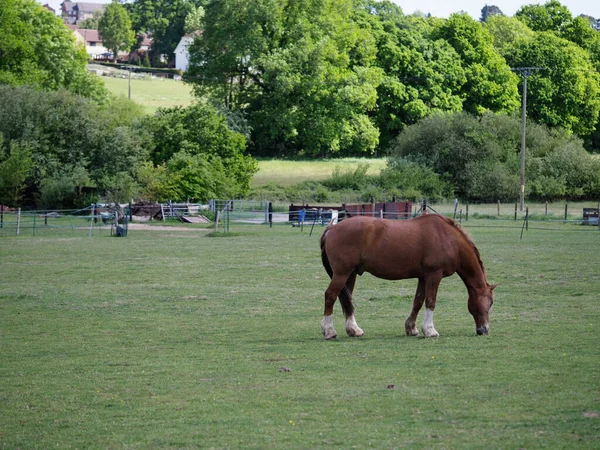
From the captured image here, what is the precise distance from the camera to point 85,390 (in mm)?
10375

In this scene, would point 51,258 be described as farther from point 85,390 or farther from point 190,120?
point 190,120

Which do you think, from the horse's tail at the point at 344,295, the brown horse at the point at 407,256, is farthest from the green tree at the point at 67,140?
the brown horse at the point at 407,256

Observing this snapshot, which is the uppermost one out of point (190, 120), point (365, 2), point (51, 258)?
point (365, 2)

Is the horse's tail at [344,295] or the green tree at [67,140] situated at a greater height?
the green tree at [67,140]

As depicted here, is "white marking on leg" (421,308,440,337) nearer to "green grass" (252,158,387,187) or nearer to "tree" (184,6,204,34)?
"green grass" (252,158,387,187)

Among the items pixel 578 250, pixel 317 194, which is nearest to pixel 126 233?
pixel 578 250

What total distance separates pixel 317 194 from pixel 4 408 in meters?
52.8

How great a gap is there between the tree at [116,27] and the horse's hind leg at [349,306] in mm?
143632

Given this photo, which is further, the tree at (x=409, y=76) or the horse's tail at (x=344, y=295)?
the tree at (x=409, y=76)

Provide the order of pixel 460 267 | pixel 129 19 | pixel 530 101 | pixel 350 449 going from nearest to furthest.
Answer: pixel 350 449
pixel 460 267
pixel 530 101
pixel 129 19

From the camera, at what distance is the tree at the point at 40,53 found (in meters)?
73.4

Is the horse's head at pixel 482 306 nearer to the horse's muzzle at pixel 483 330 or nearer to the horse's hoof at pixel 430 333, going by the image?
the horse's muzzle at pixel 483 330

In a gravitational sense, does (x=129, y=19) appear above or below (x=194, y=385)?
above

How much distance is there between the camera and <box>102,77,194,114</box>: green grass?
98.9 meters
